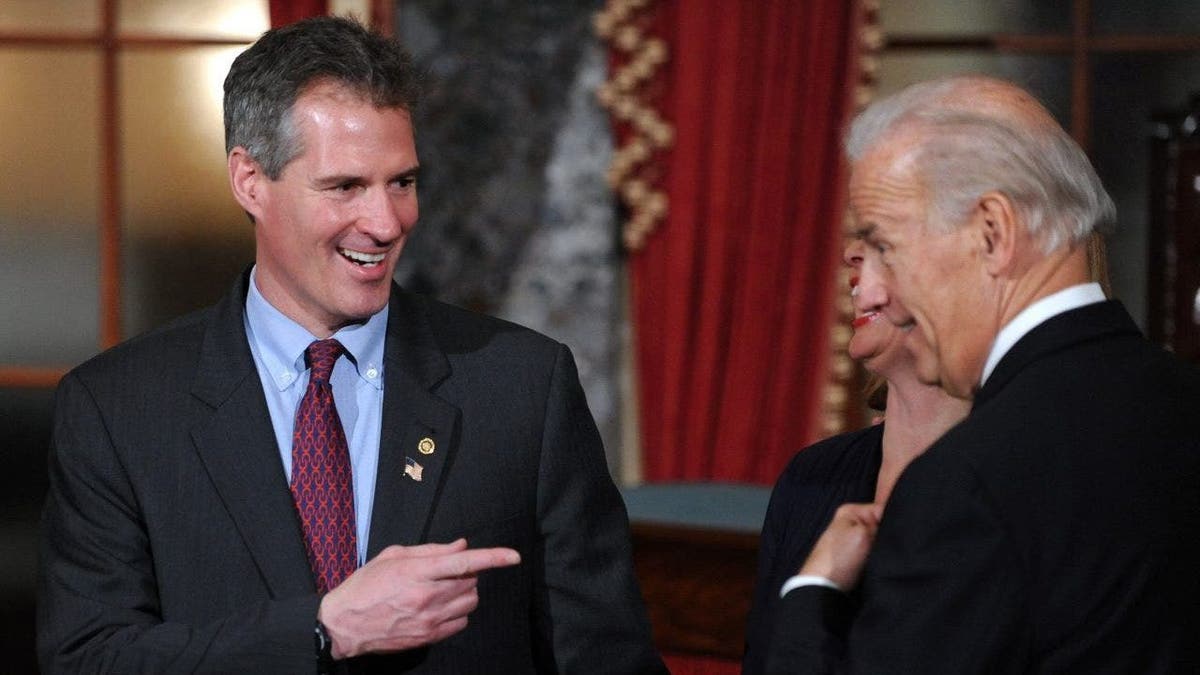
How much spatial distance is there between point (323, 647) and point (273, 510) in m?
0.20

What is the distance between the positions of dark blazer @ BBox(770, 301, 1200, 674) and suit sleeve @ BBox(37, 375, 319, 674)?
28.6 inches

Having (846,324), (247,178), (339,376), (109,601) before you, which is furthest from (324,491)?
(846,324)

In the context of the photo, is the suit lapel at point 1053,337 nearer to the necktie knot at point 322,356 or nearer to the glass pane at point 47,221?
the necktie knot at point 322,356

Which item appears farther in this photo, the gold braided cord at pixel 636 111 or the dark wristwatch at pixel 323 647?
the gold braided cord at pixel 636 111

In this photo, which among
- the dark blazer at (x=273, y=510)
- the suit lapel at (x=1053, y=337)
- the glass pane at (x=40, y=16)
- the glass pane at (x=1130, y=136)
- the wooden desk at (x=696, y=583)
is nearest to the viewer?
the suit lapel at (x=1053, y=337)

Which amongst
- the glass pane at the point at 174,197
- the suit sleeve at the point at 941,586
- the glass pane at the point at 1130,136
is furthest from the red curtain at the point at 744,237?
the suit sleeve at the point at 941,586

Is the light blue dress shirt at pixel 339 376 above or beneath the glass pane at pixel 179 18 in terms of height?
beneath

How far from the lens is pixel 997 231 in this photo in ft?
4.97

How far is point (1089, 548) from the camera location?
55.1 inches

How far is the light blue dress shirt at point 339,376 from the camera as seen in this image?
6.61 feet

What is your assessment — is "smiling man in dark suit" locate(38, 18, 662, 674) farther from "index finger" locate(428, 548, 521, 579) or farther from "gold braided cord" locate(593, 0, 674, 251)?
"gold braided cord" locate(593, 0, 674, 251)

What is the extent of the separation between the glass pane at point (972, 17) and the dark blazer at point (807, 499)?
9.58 ft

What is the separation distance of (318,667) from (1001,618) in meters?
0.83

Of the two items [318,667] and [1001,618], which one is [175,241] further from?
[1001,618]
